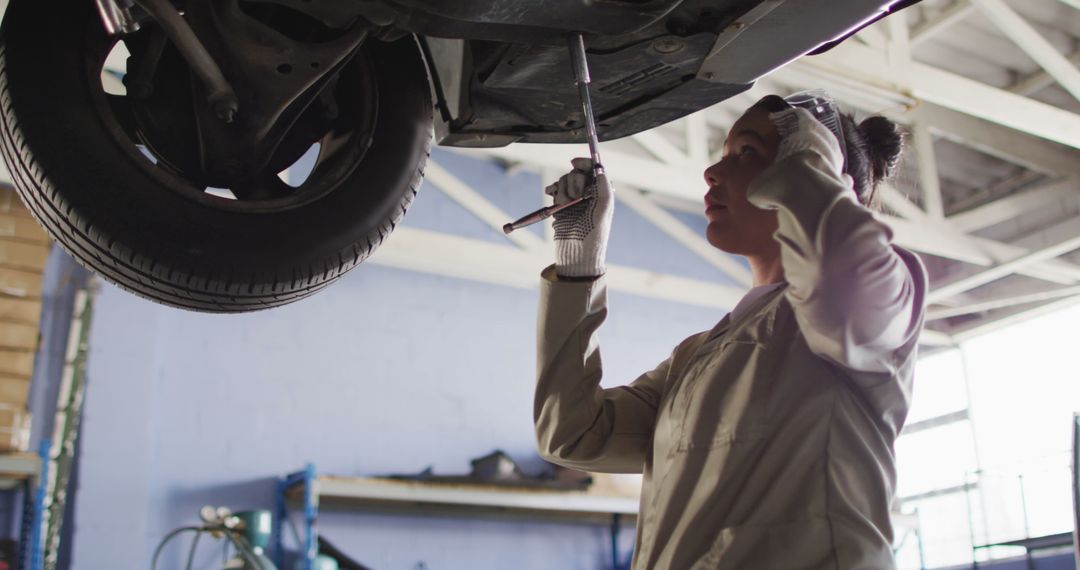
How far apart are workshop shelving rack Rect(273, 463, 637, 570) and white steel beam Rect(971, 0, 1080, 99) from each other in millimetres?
2785

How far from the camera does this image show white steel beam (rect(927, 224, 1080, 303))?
20.8 ft

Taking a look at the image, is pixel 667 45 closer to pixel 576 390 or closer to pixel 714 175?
pixel 714 175

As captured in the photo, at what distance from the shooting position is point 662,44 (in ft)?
4.39

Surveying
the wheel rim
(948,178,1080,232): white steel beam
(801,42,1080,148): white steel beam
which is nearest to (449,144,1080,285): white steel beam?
(948,178,1080,232): white steel beam

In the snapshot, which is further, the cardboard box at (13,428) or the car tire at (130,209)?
the cardboard box at (13,428)

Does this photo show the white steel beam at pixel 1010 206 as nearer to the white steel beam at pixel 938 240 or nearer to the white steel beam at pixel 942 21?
the white steel beam at pixel 938 240

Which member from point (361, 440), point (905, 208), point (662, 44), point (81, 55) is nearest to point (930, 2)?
point (905, 208)

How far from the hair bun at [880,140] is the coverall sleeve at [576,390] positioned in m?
0.45

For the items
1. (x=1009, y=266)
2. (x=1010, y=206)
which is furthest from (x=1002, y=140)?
(x=1009, y=266)

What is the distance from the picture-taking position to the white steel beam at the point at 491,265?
214 inches

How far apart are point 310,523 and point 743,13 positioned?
3745 millimetres

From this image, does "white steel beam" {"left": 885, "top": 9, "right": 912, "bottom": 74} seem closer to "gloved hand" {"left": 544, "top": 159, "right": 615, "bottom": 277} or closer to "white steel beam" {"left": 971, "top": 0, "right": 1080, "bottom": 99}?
"white steel beam" {"left": 971, "top": 0, "right": 1080, "bottom": 99}

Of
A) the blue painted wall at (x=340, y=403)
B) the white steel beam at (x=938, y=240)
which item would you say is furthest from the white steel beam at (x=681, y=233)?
the white steel beam at (x=938, y=240)

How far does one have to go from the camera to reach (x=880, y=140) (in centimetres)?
157
